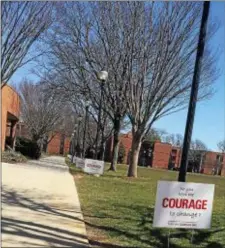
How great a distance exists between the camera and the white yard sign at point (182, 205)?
7.80 meters

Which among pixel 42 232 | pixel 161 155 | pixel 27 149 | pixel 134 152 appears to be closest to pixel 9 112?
pixel 27 149

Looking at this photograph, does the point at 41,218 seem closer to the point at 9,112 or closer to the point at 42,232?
the point at 42,232

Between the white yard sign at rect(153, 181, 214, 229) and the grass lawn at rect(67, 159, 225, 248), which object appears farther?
the grass lawn at rect(67, 159, 225, 248)

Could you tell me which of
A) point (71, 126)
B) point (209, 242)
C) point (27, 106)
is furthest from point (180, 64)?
point (71, 126)

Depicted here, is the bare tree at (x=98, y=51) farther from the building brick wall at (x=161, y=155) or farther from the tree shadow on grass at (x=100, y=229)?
the building brick wall at (x=161, y=155)

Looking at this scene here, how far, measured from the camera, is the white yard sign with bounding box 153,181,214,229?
7.80 meters

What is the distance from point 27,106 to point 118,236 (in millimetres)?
51540

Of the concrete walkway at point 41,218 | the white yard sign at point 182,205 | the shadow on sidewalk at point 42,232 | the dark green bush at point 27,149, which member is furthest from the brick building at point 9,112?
the white yard sign at point 182,205

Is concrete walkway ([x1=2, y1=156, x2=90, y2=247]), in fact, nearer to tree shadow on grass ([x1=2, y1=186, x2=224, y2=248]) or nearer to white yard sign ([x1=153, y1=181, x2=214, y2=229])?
tree shadow on grass ([x1=2, y1=186, x2=224, y2=248])

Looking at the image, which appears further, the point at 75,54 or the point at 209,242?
the point at 75,54

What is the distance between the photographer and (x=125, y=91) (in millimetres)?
27312

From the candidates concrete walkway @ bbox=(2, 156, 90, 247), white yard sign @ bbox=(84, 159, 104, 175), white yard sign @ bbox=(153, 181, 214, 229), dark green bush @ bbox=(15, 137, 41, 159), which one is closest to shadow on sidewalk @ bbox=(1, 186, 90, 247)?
concrete walkway @ bbox=(2, 156, 90, 247)

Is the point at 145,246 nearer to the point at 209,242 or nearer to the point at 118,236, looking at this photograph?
the point at 118,236

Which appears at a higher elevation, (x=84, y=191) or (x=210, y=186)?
(x=210, y=186)
